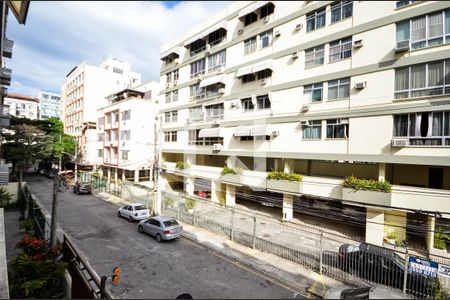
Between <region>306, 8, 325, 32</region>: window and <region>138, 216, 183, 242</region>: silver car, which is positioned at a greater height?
<region>306, 8, 325, 32</region>: window

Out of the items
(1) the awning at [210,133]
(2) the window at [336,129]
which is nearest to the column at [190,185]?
(1) the awning at [210,133]

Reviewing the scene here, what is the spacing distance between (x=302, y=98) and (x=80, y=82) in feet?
162

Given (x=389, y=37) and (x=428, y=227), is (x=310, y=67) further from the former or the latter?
(x=428, y=227)

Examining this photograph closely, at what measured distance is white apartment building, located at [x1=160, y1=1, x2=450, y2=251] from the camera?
11938 mm

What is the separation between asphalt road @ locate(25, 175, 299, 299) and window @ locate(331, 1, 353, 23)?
1599 centimetres

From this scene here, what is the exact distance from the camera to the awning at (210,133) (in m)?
20.9

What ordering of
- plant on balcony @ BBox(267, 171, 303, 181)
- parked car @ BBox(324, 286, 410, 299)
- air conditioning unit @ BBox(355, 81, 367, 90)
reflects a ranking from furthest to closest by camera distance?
plant on balcony @ BBox(267, 171, 303, 181) → air conditioning unit @ BBox(355, 81, 367, 90) → parked car @ BBox(324, 286, 410, 299)

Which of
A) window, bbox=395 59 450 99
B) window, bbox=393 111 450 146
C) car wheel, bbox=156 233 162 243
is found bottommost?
car wheel, bbox=156 233 162 243

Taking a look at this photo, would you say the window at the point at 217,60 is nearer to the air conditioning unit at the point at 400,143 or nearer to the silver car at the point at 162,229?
the silver car at the point at 162,229

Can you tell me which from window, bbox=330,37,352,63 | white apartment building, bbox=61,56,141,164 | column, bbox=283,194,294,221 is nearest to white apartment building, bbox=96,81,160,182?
white apartment building, bbox=61,56,141,164

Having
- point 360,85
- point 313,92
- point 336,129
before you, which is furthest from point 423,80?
point 313,92

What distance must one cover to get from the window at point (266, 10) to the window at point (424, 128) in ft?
39.9

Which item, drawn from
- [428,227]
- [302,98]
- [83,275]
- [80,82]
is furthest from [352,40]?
[80,82]

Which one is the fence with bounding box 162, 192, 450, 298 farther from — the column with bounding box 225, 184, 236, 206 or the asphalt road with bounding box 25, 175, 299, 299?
the column with bounding box 225, 184, 236, 206
